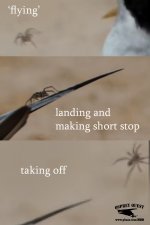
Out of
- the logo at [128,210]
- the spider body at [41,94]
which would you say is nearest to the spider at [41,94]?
the spider body at [41,94]

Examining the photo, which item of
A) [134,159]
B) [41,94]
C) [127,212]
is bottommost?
[127,212]

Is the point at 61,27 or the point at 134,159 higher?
the point at 61,27

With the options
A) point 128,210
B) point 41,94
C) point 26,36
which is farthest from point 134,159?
point 26,36

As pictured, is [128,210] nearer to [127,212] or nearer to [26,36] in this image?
[127,212]

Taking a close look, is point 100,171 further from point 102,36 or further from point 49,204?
point 102,36

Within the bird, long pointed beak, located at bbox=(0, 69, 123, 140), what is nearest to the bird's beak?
the bird

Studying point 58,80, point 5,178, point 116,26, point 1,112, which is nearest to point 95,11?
point 116,26

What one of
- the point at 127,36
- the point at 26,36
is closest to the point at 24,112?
the point at 26,36

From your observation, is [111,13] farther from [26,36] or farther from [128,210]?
[128,210]

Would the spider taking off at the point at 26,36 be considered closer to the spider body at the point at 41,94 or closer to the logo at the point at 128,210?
the spider body at the point at 41,94
